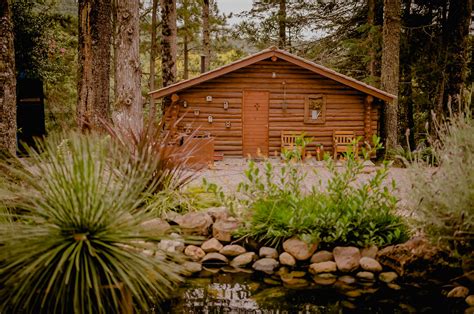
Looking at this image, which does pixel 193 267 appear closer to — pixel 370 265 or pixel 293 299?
pixel 293 299

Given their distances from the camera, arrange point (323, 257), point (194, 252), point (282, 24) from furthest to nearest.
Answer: point (282, 24)
point (194, 252)
point (323, 257)

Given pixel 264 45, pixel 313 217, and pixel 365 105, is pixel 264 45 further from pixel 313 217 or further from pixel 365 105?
pixel 313 217

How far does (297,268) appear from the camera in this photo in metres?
5.12

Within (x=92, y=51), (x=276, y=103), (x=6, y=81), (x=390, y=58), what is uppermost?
(x=390, y=58)

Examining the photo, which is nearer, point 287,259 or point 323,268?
point 323,268

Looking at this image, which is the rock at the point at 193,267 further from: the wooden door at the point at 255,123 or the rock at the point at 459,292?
the wooden door at the point at 255,123

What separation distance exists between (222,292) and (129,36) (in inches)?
220

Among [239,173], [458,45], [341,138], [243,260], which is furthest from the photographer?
[341,138]

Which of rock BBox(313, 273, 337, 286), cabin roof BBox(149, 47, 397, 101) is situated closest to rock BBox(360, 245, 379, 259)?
rock BBox(313, 273, 337, 286)

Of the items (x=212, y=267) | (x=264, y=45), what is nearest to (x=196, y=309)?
(x=212, y=267)

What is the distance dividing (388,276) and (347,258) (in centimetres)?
47

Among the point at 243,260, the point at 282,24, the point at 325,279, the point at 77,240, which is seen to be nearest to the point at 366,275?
the point at 325,279

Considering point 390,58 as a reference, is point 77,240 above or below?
below

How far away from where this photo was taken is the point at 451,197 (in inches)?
140
